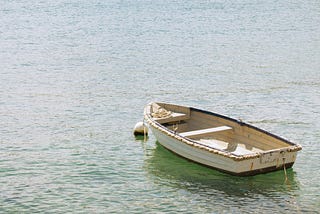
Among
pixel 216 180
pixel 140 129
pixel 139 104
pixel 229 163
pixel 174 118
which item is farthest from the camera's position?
pixel 139 104

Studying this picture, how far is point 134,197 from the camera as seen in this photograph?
19.3 m

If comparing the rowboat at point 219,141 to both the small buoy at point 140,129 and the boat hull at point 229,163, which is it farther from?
the small buoy at point 140,129

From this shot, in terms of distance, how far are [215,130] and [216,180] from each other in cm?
288

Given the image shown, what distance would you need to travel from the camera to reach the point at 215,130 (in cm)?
2250

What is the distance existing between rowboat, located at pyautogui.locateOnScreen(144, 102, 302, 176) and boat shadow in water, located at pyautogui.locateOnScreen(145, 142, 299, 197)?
0.27 metres

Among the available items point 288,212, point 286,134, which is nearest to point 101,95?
point 286,134

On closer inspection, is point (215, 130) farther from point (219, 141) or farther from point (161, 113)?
point (161, 113)

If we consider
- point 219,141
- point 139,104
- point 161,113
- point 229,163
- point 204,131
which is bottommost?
point 229,163

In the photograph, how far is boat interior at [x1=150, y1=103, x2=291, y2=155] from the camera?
843 inches

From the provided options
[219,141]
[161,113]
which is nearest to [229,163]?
[219,141]

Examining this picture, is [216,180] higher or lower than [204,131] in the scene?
lower

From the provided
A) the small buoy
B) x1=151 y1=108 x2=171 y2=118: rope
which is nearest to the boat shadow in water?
x1=151 y1=108 x2=171 y2=118: rope

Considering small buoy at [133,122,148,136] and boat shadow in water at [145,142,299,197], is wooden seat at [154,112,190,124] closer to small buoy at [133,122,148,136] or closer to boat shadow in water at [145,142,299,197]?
small buoy at [133,122,148,136]

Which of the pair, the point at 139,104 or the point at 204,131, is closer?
the point at 204,131
